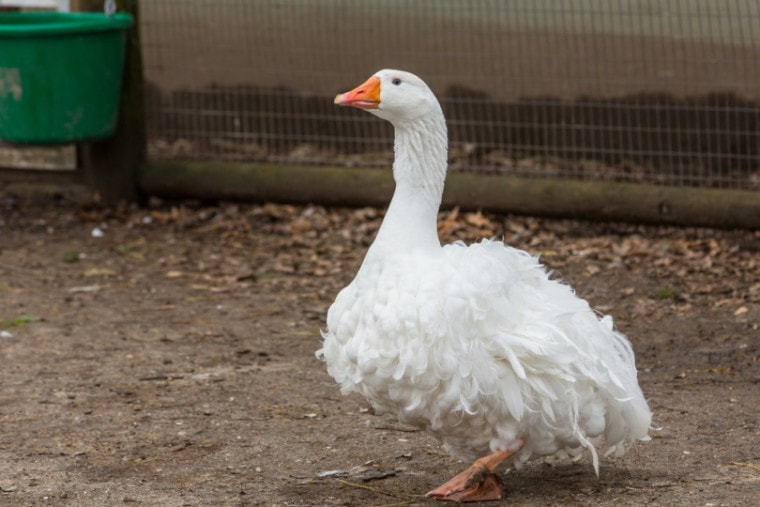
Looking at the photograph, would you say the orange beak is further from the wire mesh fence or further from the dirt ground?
the wire mesh fence

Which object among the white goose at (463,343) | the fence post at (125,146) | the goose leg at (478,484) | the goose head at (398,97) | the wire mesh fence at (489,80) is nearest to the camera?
the white goose at (463,343)

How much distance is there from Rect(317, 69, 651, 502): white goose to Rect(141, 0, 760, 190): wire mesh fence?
383 centimetres

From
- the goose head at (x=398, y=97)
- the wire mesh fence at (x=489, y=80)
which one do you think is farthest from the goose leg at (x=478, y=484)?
the wire mesh fence at (x=489, y=80)

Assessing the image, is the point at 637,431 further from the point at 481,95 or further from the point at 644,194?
the point at 481,95

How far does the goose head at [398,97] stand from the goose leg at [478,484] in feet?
3.91

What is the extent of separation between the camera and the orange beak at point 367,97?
4.36 m

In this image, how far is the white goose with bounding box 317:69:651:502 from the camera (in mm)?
4004

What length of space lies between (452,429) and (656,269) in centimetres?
343

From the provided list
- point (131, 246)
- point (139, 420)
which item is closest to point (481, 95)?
point (131, 246)

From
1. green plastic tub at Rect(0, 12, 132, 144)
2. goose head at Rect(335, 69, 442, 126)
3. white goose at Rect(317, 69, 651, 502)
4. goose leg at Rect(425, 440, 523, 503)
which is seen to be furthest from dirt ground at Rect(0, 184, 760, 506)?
goose head at Rect(335, 69, 442, 126)

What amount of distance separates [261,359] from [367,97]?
6.81 feet

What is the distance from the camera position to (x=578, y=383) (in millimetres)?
4160

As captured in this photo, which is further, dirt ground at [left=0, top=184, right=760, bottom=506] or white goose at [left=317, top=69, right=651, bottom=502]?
dirt ground at [left=0, top=184, right=760, bottom=506]

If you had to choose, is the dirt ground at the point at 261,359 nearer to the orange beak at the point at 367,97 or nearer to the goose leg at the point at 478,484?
the goose leg at the point at 478,484
